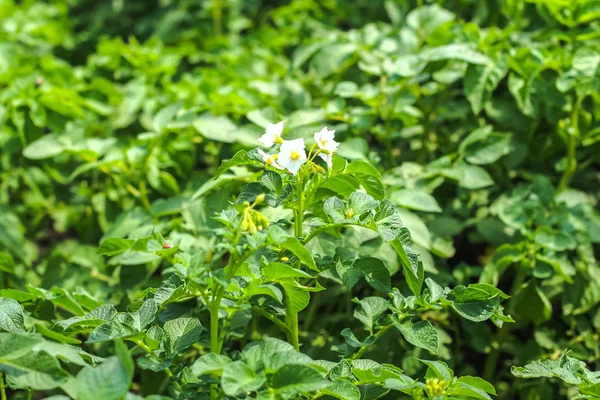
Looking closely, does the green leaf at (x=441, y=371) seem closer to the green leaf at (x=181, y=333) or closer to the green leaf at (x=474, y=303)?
the green leaf at (x=474, y=303)

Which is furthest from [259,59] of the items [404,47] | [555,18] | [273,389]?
[273,389]

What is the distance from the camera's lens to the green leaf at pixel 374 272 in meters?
1.52

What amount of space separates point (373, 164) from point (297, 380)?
89cm

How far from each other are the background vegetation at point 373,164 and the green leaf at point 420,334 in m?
0.09

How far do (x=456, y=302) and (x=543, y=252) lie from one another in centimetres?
57

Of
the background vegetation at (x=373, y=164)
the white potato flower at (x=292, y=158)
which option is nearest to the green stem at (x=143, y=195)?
the background vegetation at (x=373, y=164)

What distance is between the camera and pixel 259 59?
270 cm

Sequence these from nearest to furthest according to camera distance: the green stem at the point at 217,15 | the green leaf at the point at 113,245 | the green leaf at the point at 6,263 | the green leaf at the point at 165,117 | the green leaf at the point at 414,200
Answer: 1. the green leaf at the point at 113,245
2. the green leaf at the point at 414,200
3. the green leaf at the point at 6,263
4. the green leaf at the point at 165,117
5. the green stem at the point at 217,15

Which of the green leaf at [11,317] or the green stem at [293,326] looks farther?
the green stem at [293,326]

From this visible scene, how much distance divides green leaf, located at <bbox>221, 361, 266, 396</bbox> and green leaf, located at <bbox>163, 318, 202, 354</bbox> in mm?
205

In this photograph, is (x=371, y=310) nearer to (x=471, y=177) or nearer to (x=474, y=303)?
(x=474, y=303)

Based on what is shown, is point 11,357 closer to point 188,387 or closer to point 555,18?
point 188,387

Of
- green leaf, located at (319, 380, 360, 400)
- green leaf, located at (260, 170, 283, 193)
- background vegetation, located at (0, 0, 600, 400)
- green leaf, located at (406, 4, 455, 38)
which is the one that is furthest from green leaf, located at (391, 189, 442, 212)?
green leaf, located at (406, 4, 455, 38)

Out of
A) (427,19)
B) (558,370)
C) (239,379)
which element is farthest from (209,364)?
(427,19)
